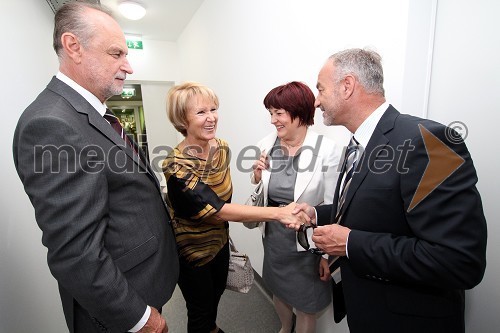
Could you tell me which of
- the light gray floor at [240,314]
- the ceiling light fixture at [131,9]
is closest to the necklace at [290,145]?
the light gray floor at [240,314]

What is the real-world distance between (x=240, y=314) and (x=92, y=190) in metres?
1.93

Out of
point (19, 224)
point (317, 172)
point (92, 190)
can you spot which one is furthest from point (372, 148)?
point (19, 224)

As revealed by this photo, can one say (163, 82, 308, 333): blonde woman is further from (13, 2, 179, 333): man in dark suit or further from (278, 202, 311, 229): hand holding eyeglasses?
(13, 2, 179, 333): man in dark suit

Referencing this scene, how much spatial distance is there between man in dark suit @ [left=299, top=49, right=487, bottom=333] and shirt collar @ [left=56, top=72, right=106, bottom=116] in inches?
37.3

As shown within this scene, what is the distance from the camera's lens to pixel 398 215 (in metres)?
0.90

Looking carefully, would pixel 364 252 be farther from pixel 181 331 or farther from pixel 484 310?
pixel 181 331

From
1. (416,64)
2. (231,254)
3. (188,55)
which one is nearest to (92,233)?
(231,254)

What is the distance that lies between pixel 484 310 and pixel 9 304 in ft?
7.34

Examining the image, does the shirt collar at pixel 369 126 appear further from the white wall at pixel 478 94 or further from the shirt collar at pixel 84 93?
the shirt collar at pixel 84 93

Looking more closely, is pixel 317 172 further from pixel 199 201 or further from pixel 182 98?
pixel 182 98

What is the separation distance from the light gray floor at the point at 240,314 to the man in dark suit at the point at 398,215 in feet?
3.96

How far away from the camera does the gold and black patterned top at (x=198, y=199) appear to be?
131 cm

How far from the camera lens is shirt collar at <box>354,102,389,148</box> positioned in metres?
1.05

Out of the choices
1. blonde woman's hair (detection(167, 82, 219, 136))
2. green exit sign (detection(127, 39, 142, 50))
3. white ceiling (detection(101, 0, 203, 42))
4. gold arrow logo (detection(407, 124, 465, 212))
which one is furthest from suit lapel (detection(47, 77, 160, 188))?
green exit sign (detection(127, 39, 142, 50))
